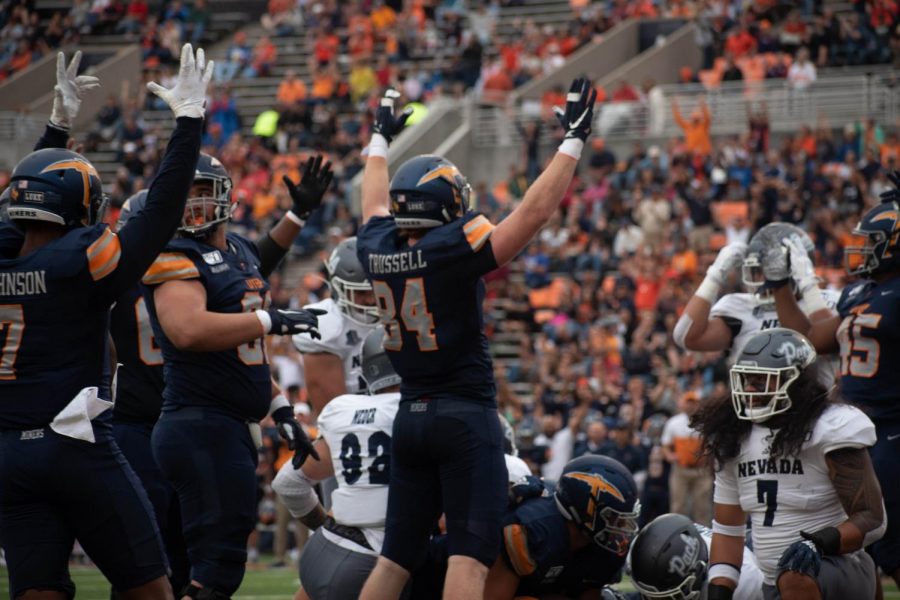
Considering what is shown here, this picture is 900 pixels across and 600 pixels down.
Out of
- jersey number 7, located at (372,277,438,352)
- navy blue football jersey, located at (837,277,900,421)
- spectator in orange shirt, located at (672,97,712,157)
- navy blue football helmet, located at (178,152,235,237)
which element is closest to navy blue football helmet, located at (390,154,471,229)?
jersey number 7, located at (372,277,438,352)

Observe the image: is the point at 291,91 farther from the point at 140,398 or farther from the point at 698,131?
the point at 140,398

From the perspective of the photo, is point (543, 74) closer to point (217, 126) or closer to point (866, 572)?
point (217, 126)

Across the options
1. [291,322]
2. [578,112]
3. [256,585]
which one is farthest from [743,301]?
[256,585]

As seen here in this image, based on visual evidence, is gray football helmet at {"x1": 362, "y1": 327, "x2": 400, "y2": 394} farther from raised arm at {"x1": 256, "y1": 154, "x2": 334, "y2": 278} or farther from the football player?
Answer: raised arm at {"x1": 256, "y1": 154, "x2": 334, "y2": 278}

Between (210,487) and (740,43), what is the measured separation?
53.6 feet

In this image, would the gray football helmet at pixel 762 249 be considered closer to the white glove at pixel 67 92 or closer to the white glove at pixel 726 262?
the white glove at pixel 726 262

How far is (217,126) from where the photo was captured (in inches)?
922

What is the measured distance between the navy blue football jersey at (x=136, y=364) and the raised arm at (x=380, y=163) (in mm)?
1132

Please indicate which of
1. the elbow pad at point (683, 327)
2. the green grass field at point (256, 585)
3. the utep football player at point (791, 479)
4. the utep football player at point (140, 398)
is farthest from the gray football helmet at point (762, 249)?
the utep football player at point (140, 398)

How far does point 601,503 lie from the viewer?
559cm

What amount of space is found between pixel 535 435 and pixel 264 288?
814 cm

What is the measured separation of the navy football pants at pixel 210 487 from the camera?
5.32 meters

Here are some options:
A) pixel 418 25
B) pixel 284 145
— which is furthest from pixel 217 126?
pixel 418 25

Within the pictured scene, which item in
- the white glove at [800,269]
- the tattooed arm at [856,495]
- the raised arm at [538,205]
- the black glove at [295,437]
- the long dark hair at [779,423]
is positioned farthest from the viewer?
the white glove at [800,269]
